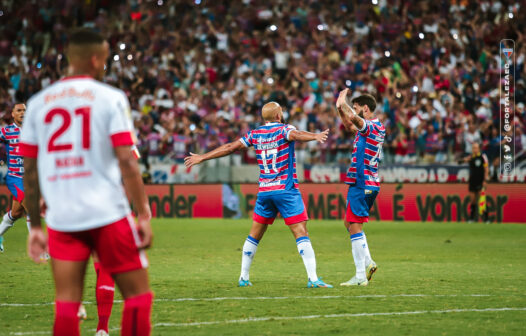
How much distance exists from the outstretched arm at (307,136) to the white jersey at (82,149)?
4.93m

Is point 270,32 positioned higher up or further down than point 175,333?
higher up

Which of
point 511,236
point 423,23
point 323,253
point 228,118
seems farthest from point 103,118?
point 423,23

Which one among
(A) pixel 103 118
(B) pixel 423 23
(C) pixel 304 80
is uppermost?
(B) pixel 423 23

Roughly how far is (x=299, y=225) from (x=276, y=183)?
0.60 meters

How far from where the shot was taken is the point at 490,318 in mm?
7965

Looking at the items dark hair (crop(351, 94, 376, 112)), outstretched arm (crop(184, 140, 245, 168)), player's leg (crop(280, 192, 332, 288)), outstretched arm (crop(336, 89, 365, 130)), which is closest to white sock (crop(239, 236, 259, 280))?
player's leg (crop(280, 192, 332, 288))

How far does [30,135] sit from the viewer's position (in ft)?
15.8

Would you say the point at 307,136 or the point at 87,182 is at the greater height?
the point at 307,136

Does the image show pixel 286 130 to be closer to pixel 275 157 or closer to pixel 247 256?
pixel 275 157

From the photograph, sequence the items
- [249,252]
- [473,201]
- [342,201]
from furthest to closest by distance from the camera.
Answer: [342,201] < [473,201] < [249,252]

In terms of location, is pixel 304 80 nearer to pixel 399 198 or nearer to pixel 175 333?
pixel 399 198

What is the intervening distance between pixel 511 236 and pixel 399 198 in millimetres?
5324

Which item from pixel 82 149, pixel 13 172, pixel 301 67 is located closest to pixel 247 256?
pixel 82 149

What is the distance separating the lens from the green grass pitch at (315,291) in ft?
24.8
